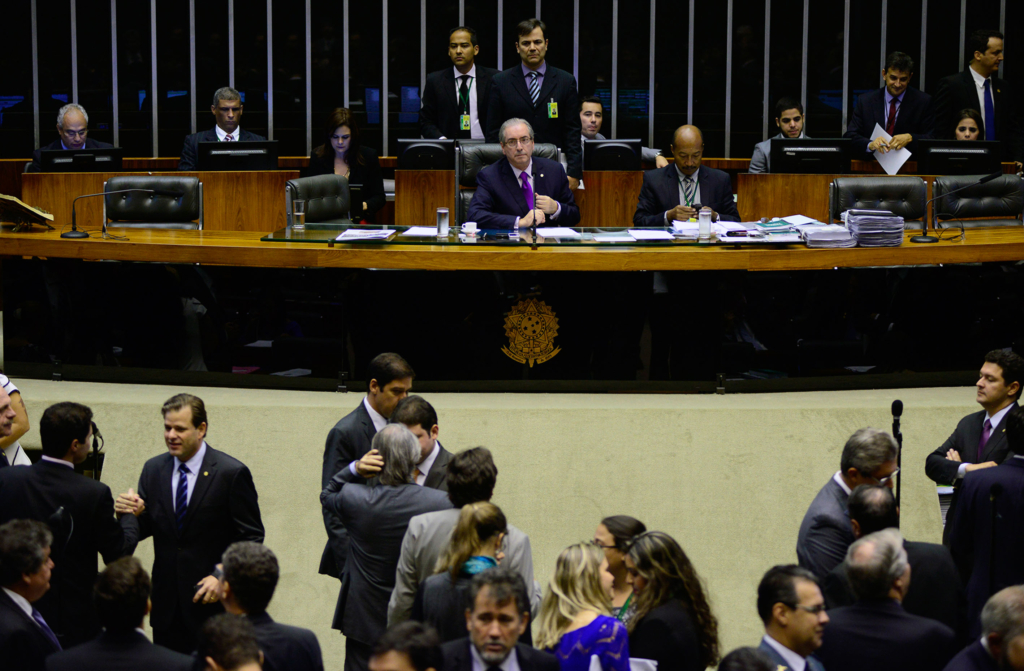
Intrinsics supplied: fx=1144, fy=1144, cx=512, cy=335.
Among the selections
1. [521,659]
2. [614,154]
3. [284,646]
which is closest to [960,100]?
[614,154]

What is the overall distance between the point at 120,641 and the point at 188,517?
969mm

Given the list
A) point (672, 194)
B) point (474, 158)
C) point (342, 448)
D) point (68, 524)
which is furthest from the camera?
point (474, 158)

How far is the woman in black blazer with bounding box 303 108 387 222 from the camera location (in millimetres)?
7625

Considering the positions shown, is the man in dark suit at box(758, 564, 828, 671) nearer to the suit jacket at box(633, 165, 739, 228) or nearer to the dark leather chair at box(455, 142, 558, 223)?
the suit jacket at box(633, 165, 739, 228)

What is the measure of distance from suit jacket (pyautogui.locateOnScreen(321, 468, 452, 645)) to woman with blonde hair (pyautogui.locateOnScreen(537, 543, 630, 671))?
1.92 feet

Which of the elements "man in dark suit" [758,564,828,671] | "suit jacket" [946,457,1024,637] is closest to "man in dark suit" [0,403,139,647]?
"man in dark suit" [758,564,828,671]

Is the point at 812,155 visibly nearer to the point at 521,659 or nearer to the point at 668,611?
the point at 668,611

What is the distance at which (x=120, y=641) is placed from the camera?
8.69 feet

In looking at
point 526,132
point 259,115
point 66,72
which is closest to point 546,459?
point 526,132

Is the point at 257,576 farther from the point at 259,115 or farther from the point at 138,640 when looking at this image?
the point at 259,115

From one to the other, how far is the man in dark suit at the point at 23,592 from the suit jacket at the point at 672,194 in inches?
169

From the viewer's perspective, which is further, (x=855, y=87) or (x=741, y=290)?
(x=855, y=87)

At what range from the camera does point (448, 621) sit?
293 centimetres

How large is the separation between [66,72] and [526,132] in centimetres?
634
